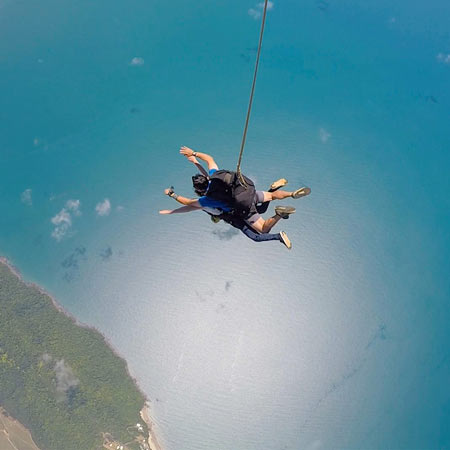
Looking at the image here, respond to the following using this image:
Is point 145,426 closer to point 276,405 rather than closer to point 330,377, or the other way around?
point 276,405

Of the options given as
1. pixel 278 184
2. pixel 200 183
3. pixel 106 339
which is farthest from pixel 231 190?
pixel 106 339

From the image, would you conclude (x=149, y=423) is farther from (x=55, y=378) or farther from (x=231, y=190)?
(x=231, y=190)

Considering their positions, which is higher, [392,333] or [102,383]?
[392,333]

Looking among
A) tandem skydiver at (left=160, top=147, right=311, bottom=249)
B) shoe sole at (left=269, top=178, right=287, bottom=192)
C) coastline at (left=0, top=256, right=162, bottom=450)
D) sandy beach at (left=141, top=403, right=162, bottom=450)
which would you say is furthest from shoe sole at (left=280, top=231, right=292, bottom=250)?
sandy beach at (left=141, top=403, right=162, bottom=450)

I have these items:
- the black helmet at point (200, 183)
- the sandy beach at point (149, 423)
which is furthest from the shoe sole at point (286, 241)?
the sandy beach at point (149, 423)

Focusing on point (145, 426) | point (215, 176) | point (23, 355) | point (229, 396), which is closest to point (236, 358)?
point (229, 396)

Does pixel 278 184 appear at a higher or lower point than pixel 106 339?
higher
